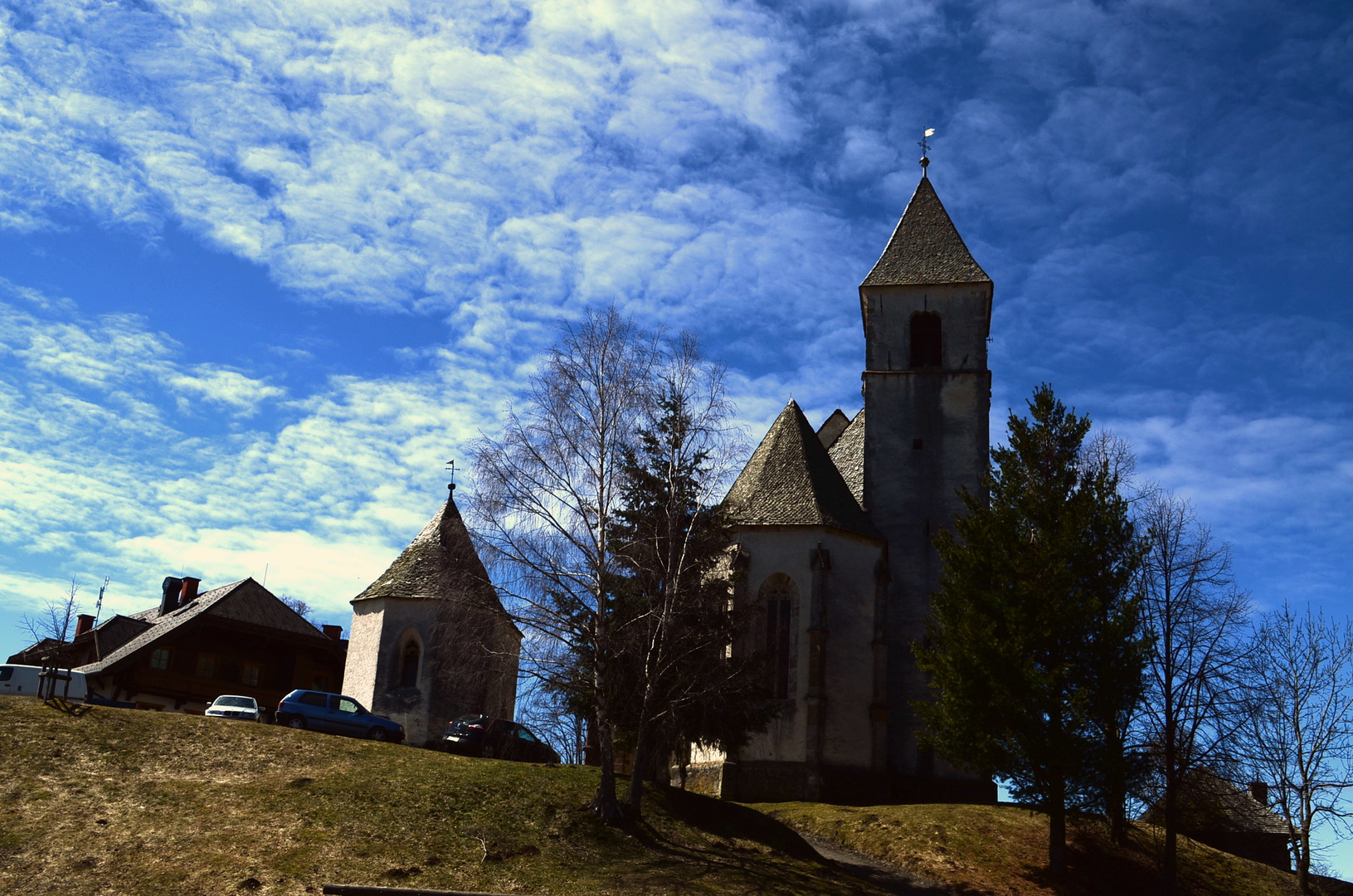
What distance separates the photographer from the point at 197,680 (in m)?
43.1

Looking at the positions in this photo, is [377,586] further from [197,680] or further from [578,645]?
[578,645]

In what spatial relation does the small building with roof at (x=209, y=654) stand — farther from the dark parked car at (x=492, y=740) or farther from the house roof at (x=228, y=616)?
the dark parked car at (x=492, y=740)

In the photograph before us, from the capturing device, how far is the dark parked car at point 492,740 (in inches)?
1152

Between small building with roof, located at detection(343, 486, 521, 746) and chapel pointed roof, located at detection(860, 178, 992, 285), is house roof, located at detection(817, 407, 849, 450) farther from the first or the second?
small building with roof, located at detection(343, 486, 521, 746)

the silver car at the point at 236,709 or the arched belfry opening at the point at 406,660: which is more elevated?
the arched belfry opening at the point at 406,660

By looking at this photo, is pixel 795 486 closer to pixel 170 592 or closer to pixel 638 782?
pixel 638 782

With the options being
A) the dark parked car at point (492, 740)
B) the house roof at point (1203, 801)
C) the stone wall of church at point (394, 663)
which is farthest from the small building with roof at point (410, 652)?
the house roof at point (1203, 801)

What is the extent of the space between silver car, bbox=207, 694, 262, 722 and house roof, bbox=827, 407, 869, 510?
2045 cm

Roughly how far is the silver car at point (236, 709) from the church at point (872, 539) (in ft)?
41.8

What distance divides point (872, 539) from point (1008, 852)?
11781mm

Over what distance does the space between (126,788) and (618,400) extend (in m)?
11.9

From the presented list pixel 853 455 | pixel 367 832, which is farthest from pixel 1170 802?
pixel 367 832

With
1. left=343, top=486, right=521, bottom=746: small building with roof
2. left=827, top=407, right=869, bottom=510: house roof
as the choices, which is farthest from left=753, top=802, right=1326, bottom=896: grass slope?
left=827, top=407, right=869, bottom=510: house roof

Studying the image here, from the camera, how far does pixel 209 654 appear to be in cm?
4406
